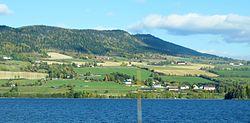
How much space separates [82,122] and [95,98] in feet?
339

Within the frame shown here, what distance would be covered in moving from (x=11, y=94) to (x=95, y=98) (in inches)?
1026

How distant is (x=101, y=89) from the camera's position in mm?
196500

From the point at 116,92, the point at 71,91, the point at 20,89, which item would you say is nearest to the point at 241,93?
the point at 116,92

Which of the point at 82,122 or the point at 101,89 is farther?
the point at 101,89

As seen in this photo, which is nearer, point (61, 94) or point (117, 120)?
point (117, 120)

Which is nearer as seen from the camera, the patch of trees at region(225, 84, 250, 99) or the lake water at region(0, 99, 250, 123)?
the lake water at region(0, 99, 250, 123)

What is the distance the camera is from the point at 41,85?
198 metres

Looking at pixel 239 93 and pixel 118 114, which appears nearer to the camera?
pixel 118 114

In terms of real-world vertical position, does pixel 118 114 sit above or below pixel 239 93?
below

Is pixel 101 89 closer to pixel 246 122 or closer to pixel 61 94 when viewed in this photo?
pixel 61 94

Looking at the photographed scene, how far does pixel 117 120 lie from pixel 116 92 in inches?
3800

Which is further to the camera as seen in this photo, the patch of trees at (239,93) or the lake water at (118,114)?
the patch of trees at (239,93)

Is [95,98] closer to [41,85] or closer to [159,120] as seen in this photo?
[41,85]

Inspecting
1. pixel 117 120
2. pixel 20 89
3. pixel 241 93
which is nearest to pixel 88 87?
pixel 20 89
